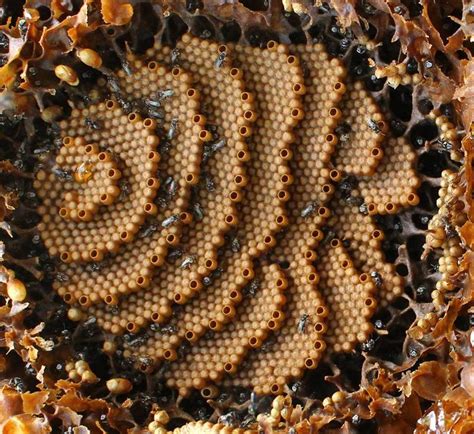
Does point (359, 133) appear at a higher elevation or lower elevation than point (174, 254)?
higher

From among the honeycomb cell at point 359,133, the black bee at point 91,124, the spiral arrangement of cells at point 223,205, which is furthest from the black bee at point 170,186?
Result: the honeycomb cell at point 359,133

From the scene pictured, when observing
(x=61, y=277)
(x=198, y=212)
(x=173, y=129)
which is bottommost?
(x=61, y=277)

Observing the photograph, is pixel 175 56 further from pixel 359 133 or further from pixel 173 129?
pixel 359 133

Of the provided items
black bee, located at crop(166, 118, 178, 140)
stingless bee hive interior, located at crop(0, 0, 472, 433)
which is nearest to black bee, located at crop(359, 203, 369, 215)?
stingless bee hive interior, located at crop(0, 0, 472, 433)

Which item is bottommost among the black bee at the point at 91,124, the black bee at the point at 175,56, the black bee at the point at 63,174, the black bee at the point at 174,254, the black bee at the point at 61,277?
the black bee at the point at 61,277

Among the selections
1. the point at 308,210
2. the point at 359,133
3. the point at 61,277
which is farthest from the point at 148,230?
the point at 359,133

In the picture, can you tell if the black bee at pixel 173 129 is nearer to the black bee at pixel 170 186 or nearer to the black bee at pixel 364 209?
the black bee at pixel 170 186

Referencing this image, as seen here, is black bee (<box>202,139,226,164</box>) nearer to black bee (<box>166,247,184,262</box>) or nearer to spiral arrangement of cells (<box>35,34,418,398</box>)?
spiral arrangement of cells (<box>35,34,418,398</box>)

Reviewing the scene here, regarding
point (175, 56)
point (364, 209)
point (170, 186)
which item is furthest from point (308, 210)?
point (175, 56)
